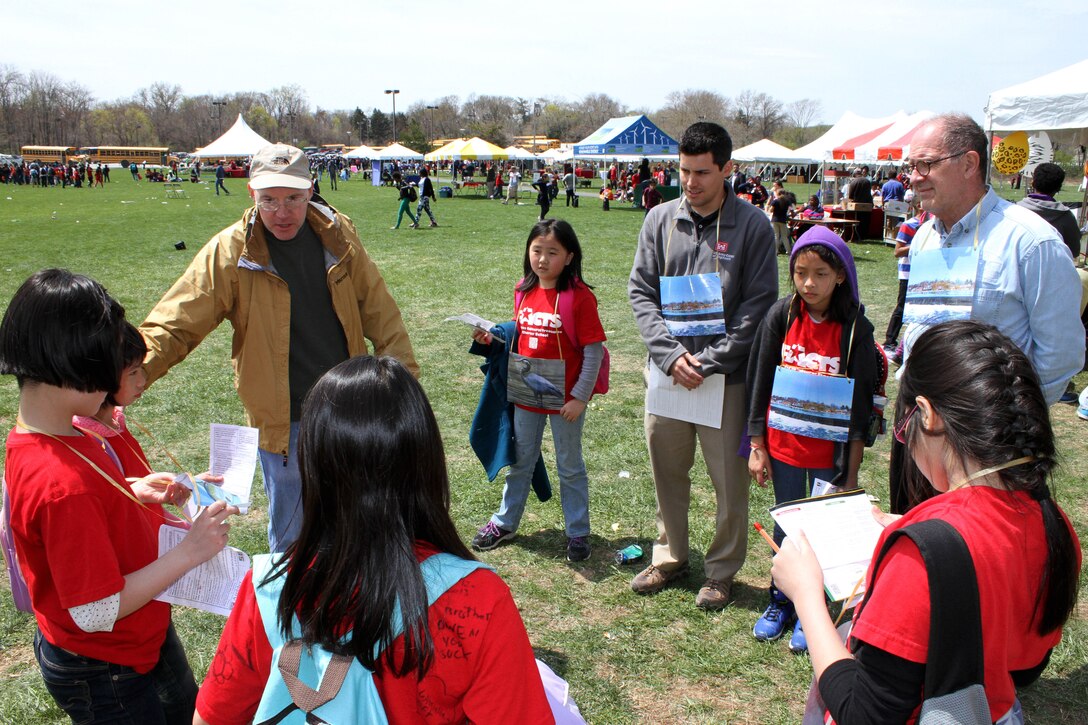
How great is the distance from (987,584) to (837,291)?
2.01 m

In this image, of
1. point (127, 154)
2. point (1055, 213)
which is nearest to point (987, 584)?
point (1055, 213)

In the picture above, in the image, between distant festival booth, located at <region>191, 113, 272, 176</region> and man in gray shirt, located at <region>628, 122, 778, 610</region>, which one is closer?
man in gray shirt, located at <region>628, 122, 778, 610</region>

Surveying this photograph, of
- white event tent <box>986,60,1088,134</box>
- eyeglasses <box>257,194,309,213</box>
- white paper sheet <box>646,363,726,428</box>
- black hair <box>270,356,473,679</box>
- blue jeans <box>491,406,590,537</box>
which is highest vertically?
white event tent <box>986,60,1088,134</box>

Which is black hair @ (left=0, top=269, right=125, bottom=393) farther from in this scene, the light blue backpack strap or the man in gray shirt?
the man in gray shirt

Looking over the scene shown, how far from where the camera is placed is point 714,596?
12.0 feet

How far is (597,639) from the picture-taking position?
3.47m

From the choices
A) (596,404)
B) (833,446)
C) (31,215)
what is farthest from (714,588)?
(31,215)

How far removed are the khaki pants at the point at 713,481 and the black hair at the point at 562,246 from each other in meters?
0.85

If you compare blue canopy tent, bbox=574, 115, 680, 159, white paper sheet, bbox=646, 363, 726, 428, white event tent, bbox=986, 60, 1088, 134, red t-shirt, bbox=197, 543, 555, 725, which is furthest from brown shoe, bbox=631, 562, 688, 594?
blue canopy tent, bbox=574, 115, 680, 159

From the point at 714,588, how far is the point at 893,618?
240cm

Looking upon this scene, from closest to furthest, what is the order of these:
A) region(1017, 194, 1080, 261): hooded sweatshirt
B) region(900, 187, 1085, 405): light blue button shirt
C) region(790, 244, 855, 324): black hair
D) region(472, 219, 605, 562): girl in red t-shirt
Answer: region(900, 187, 1085, 405): light blue button shirt, region(790, 244, 855, 324): black hair, region(472, 219, 605, 562): girl in red t-shirt, region(1017, 194, 1080, 261): hooded sweatshirt

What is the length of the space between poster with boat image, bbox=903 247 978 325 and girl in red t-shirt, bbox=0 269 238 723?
2619mm

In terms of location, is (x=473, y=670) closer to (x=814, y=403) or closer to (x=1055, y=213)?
(x=814, y=403)

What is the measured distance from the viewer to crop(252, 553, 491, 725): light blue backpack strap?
126 cm
